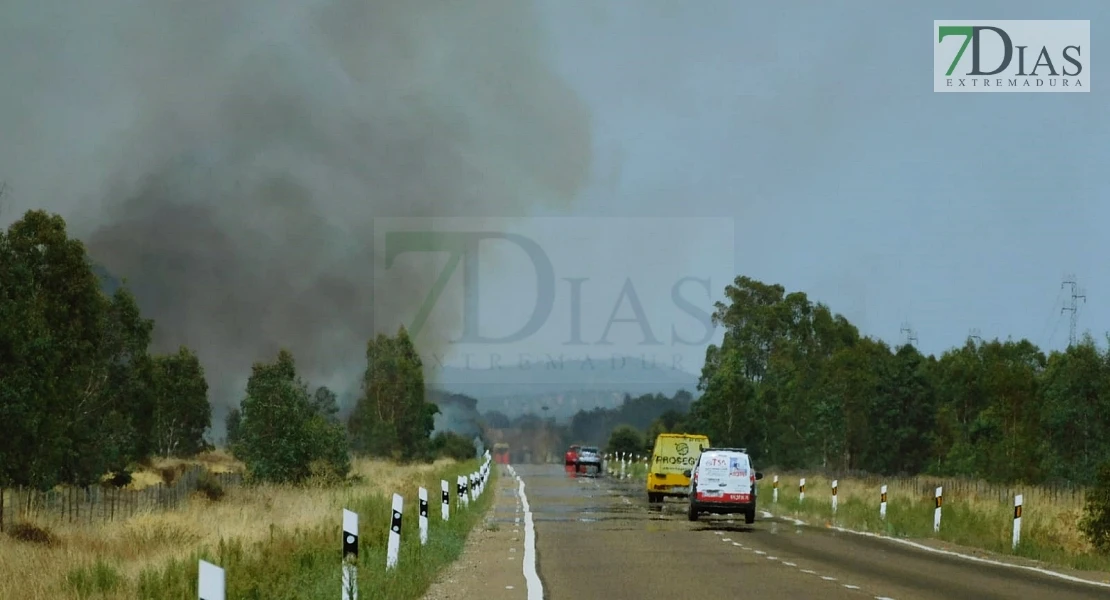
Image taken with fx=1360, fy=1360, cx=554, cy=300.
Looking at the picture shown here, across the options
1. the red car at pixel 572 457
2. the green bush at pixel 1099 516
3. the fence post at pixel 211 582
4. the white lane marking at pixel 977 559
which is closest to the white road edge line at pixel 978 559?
the white lane marking at pixel 977 559

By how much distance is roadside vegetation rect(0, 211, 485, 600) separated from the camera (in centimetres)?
1711

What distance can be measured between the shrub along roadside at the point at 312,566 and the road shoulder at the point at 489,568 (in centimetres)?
25

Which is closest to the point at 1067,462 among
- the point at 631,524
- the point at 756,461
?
the point at 756,461

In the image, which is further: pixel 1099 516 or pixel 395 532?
pixel 1099 516

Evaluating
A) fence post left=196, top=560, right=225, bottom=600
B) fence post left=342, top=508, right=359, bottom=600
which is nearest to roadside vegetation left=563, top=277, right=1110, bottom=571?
fence post left=342, top=508, right=359, bottom=600

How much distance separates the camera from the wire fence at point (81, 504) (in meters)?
31.8

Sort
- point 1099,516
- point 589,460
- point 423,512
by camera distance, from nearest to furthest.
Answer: point 423,512
point 1099,516
point 589,460

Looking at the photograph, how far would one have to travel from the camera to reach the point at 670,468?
147 ft

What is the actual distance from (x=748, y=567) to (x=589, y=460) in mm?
64090

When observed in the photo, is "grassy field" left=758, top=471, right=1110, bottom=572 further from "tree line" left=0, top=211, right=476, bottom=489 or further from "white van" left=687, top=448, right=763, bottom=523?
"tree line" left=0, top=211, right=476, bottom=489

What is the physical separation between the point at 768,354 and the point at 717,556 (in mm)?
88804

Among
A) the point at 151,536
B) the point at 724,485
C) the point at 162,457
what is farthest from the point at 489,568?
the point at 162,457

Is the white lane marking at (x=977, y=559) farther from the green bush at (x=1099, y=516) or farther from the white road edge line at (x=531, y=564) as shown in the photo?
the white road edge line at (x=531, y=564)

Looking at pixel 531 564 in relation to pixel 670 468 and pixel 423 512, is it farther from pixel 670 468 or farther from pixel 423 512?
pixel 670 468
